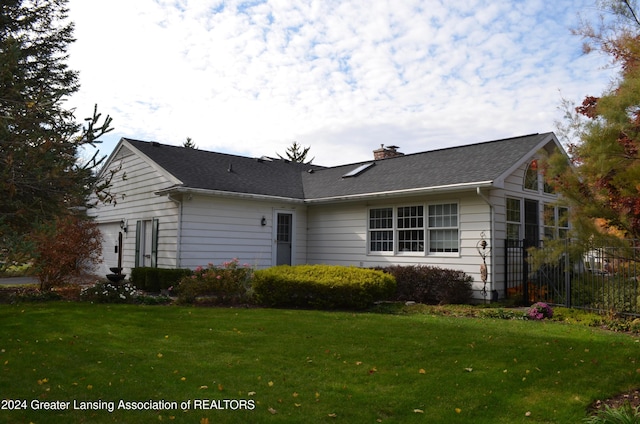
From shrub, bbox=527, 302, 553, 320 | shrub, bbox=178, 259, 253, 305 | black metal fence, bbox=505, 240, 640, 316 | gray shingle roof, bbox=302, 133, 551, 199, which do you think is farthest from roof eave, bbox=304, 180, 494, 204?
shrub, bbox=178, 259, 253, 305

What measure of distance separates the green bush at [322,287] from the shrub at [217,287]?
1.87ft

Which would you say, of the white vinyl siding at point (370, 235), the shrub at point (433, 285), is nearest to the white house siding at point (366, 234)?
the white vinyl siding at point (370, 235)

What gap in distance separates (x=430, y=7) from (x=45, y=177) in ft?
25.9

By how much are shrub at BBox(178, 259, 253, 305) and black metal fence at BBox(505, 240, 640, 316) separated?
21.1 ft

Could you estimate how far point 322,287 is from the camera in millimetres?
10641

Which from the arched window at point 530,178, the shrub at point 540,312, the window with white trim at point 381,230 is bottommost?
the shrub at point 540,312

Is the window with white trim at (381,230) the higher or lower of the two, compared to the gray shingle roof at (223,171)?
lower

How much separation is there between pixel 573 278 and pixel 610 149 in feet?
22.3

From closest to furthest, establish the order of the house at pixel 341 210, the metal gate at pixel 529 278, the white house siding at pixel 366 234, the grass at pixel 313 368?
the grass at pixel 313 368, the metal gate at pixel 529 278, the white house siding at pixel 366 234, the house at pixel 341 210

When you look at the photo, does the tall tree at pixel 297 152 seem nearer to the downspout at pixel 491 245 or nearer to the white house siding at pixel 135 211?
the white house siding at pixel 135 211

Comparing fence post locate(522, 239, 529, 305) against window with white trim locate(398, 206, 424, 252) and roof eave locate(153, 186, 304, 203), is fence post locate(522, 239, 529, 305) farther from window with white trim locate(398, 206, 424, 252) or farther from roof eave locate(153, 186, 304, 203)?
roof eave locate(153, 186, 304, 203)

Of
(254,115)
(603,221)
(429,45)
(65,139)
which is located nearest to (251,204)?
(254,115)

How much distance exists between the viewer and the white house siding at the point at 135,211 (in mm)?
14266

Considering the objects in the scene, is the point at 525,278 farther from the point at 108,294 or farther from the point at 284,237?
the point at 108,294
